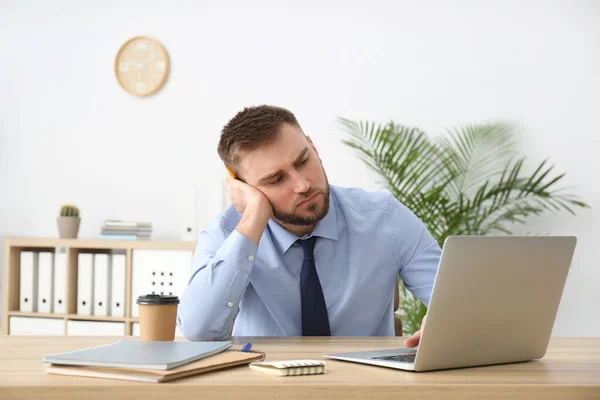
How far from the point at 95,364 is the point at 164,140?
11.1 ft

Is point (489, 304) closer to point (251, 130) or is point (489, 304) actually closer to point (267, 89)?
point (251, 130)

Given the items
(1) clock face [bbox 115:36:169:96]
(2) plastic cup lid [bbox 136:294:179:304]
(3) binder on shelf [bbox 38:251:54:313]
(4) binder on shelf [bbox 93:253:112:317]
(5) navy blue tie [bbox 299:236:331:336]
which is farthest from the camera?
(1) clock face [bbox 115:36:169:96]

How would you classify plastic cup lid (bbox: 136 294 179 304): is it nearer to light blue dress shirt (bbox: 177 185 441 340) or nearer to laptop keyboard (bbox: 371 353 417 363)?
light blue dress shirt (bbox: 177 185 441 340)

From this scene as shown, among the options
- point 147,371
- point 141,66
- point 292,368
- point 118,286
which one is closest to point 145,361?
point 147,371

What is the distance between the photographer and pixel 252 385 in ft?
3.42

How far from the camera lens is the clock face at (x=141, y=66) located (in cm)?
438

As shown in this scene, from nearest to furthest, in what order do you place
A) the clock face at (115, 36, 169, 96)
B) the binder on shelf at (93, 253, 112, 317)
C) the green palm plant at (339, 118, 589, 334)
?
the green palm plant at (339, 118, 589, 334)
the binder on shelf at (93, 253, 112, 317)
the clock face at (115, 36, 169, 96)

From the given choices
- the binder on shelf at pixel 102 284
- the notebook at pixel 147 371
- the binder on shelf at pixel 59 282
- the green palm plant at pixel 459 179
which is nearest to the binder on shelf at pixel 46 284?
the binder on shelf at pixel 59 282

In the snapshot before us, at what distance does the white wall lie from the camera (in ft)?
12.7

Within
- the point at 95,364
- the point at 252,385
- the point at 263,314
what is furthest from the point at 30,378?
the point at 263,314

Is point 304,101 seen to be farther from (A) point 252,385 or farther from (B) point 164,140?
(A) point 252,385

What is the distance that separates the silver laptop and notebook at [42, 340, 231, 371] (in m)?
0.24

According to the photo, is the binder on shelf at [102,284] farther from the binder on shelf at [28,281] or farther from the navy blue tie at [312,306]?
the navy blue tie at [312,306]

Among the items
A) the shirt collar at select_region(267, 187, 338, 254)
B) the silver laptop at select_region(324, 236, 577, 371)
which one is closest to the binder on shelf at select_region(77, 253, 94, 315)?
the shirt collar at select_region(267, 187, 338, 254)
